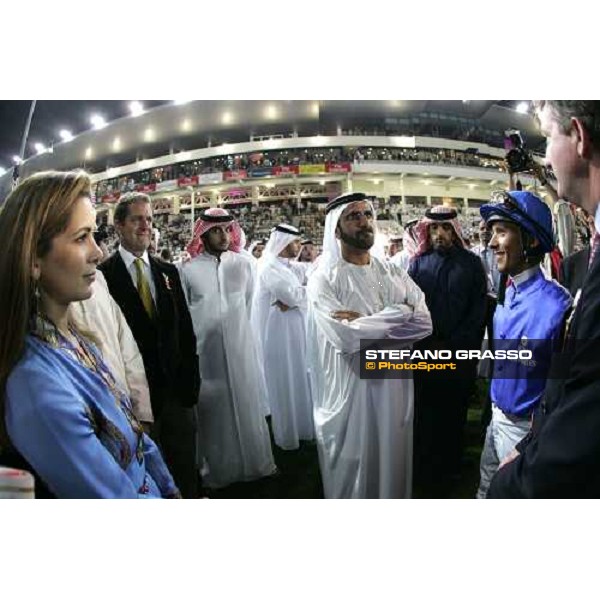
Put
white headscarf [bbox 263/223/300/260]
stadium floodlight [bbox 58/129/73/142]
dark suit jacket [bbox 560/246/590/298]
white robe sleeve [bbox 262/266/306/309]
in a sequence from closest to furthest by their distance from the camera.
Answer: dark suit jacket [bbox 560/246/590/298], stadium floodlight [bbox 58/129/73/142], white headscarf [bbox 263/223/300/260], white robe sleeve [bbox 262/266/306/309]

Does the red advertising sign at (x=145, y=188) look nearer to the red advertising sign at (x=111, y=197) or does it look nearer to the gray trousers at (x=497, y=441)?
the red advertising sign at (x=111, y=197)

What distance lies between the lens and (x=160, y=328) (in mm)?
1725

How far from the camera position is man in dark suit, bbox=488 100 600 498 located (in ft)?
3.34

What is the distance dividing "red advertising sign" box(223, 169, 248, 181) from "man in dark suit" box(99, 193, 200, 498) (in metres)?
0.31

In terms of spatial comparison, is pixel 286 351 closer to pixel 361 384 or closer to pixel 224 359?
pixel 224 359

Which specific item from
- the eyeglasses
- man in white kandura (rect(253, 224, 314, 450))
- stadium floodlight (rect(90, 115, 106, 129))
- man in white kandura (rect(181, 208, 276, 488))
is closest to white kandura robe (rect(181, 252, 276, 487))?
man in white kandura (rect(181, 208, 276, 488))

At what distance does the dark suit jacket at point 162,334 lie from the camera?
1706 millimetres

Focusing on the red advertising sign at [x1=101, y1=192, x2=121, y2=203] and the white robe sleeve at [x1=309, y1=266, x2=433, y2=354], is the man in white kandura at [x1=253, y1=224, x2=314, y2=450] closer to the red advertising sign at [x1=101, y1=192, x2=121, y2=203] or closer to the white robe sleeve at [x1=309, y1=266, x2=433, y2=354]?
the white robe sleeve at [x1=309, y1=266, x2=433, y2=354]

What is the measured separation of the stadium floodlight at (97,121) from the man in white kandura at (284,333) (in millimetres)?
750

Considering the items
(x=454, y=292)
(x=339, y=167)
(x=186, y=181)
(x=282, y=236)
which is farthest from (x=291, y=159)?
(x=454, y=292)

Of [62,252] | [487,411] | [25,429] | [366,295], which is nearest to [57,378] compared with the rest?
[25,429]

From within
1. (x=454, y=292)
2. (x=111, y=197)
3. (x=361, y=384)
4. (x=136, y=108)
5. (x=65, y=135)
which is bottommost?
(x=361, y=384)

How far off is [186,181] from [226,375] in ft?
2.63

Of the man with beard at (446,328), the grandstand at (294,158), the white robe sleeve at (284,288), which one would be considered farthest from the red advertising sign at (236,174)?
the man with beard at (446,328)
